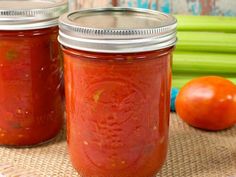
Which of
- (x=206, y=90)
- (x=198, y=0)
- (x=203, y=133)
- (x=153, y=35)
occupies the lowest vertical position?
(x=203, y=133)

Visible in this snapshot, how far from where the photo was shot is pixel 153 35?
84 cm

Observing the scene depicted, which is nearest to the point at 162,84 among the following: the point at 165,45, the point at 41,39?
the point at 165,45

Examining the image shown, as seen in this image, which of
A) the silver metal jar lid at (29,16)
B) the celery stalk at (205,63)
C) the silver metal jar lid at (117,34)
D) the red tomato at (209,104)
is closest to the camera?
the silver metal jar lid at (117,34)

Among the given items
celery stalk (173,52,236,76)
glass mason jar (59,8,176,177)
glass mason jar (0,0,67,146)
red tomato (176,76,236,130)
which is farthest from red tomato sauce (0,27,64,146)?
celery stalk (173,52,236,76)

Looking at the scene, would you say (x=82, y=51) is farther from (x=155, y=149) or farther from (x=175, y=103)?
(x=175, y=103)

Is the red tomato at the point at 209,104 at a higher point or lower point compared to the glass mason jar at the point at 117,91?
lower

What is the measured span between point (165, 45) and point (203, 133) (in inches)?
15.3

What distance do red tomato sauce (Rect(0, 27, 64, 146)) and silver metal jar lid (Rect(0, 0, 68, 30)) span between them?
15 millimetres

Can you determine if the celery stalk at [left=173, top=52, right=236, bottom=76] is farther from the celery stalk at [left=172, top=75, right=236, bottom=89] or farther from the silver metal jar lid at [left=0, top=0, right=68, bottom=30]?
the silver metal jar lid at [left=0, top=0, right=68, bottom=30]

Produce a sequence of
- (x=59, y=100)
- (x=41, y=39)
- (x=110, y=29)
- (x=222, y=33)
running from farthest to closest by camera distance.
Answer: (x=222, y=33)
(x=59, y=100)
(x=41, y=39)
(x=110, y=29)

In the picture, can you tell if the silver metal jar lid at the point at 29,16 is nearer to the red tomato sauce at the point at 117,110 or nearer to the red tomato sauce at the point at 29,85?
the red tomato sauce at the point at 29,85

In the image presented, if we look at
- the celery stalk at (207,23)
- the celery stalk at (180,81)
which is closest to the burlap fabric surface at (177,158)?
the celery stalk at (180,81)

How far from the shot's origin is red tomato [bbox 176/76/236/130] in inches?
45.1

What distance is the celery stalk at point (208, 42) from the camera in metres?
1.38
